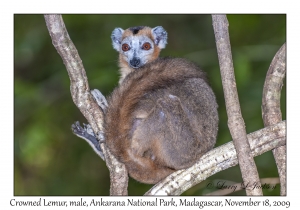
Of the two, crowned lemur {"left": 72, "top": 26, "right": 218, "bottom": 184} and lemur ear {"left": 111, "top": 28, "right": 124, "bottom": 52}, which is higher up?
lemur ear {"left": 111, "top": 28, "right": 124, "bottom": 52}

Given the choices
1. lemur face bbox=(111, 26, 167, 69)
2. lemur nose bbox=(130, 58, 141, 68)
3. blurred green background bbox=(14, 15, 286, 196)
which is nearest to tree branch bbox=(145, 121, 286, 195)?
lemur nose bbox=(130, 58, 141, 68)

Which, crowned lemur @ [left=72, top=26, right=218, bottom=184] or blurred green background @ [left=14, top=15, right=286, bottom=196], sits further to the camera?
blurred green background @ [left=14, top=15, right=286, bottom=196]

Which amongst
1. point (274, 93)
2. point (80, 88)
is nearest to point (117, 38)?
point (80, 88)

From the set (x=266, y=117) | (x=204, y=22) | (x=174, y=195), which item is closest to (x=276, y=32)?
(x=204, y=22)

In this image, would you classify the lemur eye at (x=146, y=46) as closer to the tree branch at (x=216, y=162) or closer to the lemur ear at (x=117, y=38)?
the lemur ear at (x=117, y=38)

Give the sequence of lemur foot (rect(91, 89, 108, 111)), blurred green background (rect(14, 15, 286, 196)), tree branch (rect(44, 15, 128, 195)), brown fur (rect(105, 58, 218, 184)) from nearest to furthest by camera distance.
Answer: tree branch (rect(44, 15, 128, 195)) → brown fur (rect(105, 58, 218, 184)) → lemur foot (rect(91, 89, 108, 111)) → blurred green background (rect(14, 15, 286, 196))

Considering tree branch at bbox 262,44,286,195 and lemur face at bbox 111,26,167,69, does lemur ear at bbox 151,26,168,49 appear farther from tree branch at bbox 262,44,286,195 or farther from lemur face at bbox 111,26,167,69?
tree branch at bbox 262,44,286,195
